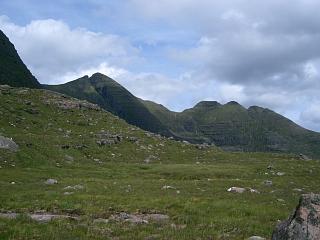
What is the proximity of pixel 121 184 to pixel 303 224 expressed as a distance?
3044cm

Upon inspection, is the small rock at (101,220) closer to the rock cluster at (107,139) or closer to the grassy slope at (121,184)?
the grassy slope at (121,184)

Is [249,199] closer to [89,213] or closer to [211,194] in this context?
[211,194]

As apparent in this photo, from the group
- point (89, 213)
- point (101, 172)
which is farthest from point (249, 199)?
point (101, 172)

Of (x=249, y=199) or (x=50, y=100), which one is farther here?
(x=50, y=100)

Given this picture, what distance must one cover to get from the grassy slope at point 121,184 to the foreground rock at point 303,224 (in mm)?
4554

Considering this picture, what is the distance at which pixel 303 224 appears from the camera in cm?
1628

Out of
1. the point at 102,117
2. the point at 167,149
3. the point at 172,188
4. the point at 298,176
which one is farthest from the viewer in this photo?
the point at 102,117

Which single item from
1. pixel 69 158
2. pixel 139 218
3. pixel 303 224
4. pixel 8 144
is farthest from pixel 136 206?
pixel 69 158

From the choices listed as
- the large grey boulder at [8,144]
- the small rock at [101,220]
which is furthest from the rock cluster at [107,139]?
the small rock at [101,220]

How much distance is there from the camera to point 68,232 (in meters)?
20.6

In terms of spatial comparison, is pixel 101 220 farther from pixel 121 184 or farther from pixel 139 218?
pixel 121 184

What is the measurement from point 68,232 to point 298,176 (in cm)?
4742

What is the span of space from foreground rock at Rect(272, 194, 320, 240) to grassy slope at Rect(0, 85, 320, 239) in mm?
4554

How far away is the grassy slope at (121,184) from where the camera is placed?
2247 centimetres
